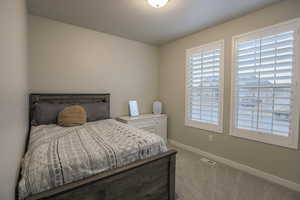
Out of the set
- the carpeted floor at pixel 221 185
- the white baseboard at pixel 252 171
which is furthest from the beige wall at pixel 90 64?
the carpeted floor at pixel 221 185

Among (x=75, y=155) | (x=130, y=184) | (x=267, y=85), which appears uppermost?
(x=267, y=85)

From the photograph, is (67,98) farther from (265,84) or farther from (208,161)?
(265,84)

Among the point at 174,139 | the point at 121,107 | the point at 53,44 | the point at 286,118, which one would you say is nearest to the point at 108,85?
the point at 121,107

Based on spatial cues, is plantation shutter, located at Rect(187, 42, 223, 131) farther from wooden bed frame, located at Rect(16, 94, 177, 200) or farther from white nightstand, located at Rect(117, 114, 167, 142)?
wooden bed frame, located at Rect(16, 94, 177, 200)

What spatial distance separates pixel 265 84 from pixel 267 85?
0.03 meters

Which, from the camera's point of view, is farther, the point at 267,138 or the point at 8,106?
the point at 267,138

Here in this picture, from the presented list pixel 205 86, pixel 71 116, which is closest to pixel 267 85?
pixel 205 86

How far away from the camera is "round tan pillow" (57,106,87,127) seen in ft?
7.22

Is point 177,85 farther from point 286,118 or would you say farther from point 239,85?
point 286,118

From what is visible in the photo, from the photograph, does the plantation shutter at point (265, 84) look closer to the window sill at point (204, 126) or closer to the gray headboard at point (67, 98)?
the window sill at point (204, 126)

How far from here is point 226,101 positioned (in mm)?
2520

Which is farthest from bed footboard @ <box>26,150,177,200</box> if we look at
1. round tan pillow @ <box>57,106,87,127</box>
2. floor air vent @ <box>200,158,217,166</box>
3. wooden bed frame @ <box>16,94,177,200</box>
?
round tan pillow @ <box>57,106,87,127</box>

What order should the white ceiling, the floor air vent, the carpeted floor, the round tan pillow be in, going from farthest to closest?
the floor air vent
the round tan pillow
the white ceiling
the carpeted floor

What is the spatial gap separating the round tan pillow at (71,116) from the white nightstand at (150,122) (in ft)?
2.85
